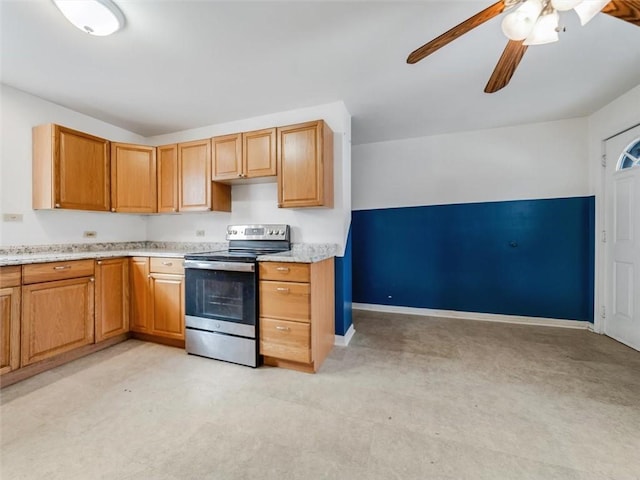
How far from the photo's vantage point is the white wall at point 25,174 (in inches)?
90.9

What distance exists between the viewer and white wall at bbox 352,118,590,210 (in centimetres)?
313

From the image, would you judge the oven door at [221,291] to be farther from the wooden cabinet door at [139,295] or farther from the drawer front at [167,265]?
the wooden cabinet door at [139,295]

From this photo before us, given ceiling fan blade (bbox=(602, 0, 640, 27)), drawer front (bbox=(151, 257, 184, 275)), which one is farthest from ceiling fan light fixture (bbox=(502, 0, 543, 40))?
drawer front (bbox=(151, 257, 184, 275))

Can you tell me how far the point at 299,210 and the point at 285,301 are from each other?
1108mm

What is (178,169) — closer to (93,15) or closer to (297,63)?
(93,15)

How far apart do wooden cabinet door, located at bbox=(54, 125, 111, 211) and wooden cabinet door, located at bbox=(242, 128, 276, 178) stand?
63.9 inches

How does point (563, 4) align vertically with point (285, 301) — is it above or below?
above

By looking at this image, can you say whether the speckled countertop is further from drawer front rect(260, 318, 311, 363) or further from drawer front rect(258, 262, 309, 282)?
drawer front rect(260, 318, 311, 363)

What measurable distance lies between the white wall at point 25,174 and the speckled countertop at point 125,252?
83mm

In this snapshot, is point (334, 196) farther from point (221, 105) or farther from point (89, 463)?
point (89, 463)

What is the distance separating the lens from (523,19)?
120 cm

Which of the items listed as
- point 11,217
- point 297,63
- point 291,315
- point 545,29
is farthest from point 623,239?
point 11,217

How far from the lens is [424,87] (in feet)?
7.91

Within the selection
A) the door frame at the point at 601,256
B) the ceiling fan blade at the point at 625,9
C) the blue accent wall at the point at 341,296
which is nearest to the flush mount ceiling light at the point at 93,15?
the blue accent wall at the point at 341,296
